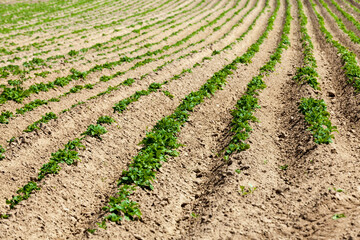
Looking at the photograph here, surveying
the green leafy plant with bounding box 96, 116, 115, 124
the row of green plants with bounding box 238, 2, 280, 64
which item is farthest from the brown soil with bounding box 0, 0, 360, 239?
the row of green plants with bounding box 238, 2, 280, 64

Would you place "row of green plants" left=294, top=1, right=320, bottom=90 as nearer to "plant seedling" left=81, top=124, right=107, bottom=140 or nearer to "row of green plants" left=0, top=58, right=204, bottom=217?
"row of green plants" left=0, top=58, right=204, bottom=217

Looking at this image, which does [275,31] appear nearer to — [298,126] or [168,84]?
[168,84]

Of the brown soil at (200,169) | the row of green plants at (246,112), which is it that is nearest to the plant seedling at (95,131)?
the brown soil at (200,169)

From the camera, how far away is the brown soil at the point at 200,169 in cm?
712

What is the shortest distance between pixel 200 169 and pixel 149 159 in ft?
5.16

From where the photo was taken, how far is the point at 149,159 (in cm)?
904

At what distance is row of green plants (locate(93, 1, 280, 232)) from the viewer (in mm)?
7375

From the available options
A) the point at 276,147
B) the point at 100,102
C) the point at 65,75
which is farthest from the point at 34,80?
the point at 276,147

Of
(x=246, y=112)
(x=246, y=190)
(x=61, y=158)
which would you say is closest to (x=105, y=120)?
(x=61, y=158)

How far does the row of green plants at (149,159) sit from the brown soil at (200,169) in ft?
0.71

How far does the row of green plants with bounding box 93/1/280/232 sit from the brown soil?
0.22m

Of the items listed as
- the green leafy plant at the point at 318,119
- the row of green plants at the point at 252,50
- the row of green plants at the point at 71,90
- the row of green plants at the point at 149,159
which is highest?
the row of green plants at the point at 252,50

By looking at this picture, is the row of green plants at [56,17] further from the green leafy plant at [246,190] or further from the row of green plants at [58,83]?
the green leafy plant at [246,190]

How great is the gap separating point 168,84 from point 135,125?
3833 mm
